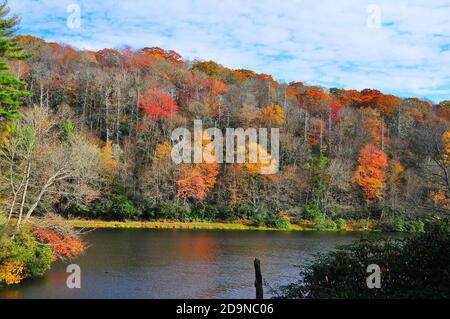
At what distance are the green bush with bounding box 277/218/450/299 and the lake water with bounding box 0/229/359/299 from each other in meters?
3.56

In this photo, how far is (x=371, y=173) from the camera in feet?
189

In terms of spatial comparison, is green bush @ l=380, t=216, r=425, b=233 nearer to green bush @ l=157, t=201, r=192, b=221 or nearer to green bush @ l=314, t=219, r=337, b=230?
green bush @ l=314, t=219, r=337, b=230

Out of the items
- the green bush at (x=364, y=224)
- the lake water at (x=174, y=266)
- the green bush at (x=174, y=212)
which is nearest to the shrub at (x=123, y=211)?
the green bush at (x=174, y=212)

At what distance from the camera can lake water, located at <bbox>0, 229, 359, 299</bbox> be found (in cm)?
1952

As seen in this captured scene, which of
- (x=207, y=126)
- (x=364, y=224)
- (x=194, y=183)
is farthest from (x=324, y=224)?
(x=207, y=126)

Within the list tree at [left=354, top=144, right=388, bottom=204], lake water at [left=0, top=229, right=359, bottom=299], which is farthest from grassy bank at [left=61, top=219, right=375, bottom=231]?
lake water at [left=0, top=229, right=359, bottom=299]

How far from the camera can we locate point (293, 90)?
95312 mm

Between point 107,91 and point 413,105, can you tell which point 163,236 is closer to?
point 107,91

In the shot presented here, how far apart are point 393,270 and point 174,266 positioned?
47.1ft

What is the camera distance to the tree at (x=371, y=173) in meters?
56.0

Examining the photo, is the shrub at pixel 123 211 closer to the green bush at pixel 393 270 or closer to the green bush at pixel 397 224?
the green bush at pixel 397 224

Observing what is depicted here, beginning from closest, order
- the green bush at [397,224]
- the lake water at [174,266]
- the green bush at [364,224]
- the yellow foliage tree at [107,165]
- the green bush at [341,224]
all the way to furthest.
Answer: the lake water at [174,266] < the green bush at [397,224] < the green bush at [341,224] < the green bush at [364,224] < the yellow foliage tree at [107,165]

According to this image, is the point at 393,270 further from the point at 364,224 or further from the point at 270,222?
the point at 364,224

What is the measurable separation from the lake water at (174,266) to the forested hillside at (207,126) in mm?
7761
